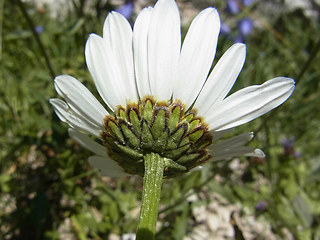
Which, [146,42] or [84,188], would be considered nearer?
[146,42]

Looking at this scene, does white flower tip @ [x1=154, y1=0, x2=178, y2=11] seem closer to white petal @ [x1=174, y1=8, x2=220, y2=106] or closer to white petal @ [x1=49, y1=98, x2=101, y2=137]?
white petal @ [x1=174, y1=8, x2=220, y2=106]

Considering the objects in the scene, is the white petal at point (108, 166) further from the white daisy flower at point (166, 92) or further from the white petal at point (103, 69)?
the white petal at point (103, 69)

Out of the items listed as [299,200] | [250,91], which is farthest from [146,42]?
[299,200]

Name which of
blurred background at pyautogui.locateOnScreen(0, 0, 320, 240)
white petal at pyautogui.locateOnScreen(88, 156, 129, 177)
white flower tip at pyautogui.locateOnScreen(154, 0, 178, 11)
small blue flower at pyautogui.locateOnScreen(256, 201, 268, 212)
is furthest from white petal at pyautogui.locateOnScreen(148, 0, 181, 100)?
small blue flower at pyautogui.locateOnScreen(256, 201, 268, 212)

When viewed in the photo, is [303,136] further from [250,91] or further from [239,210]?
[250,91]

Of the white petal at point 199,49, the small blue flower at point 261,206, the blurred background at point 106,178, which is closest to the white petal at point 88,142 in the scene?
the white petal at point 199,49

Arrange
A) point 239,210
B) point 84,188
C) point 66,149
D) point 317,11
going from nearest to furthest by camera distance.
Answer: point 66,149 → point 84,188 → point 239,210 → point 317,11

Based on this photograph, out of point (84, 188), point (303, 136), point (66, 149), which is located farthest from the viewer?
point (303, 136)
